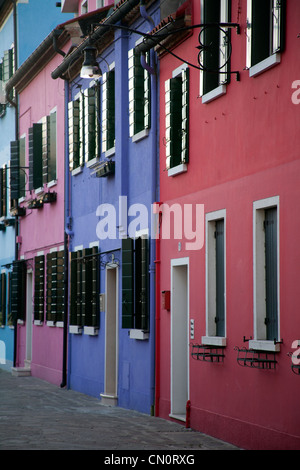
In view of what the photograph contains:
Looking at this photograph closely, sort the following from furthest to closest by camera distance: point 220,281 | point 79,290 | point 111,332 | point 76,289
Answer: point 76,289
point 79,290
point 111,332
point 220,281

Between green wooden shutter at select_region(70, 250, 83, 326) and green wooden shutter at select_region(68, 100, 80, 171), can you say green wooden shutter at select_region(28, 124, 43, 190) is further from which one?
green wooden shutter at select_region(70, 250, 83, 326)

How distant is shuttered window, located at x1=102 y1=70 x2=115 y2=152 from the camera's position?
19359 mm

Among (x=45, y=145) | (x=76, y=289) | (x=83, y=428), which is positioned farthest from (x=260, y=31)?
(x=45, y=145)

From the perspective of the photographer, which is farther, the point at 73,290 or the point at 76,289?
the point at 73,290

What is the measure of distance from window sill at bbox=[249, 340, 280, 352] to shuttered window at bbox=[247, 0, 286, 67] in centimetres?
334

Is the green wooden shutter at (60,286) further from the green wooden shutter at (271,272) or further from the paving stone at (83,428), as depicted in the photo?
the green wooden shutter at (271,272)

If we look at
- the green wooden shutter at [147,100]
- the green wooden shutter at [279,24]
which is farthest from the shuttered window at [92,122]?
the green wooden shutter at [279,24]

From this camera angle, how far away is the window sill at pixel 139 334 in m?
17.0

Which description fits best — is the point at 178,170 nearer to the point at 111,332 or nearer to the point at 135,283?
the point at 135,283

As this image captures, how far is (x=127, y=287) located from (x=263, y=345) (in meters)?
5.98

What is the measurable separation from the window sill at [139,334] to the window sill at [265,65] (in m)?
5.68

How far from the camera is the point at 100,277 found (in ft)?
66.7

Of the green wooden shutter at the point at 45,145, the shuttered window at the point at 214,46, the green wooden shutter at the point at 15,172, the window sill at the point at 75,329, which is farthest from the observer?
the green wooden shutter at the point at 15,172

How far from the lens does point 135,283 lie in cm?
1759
